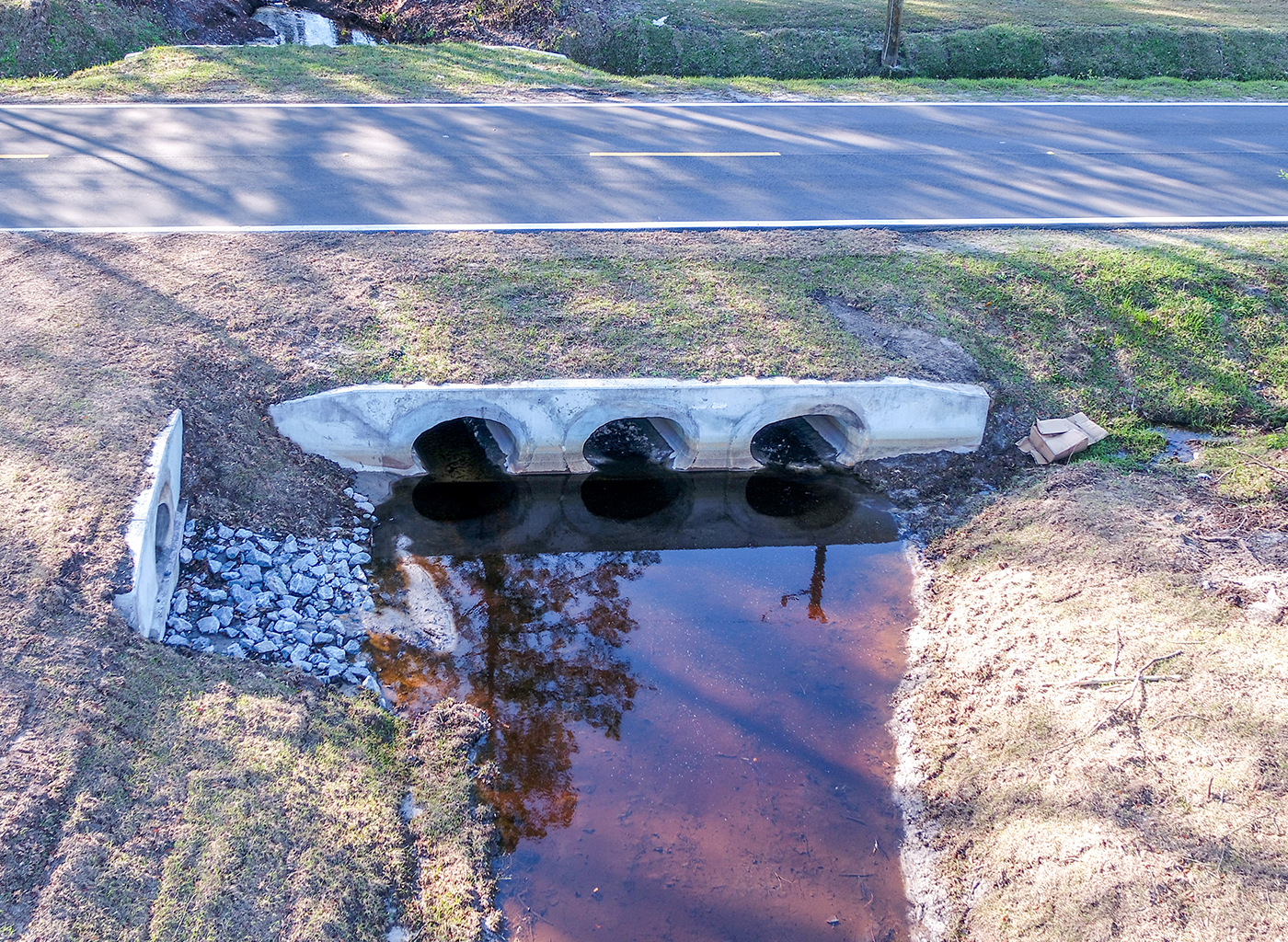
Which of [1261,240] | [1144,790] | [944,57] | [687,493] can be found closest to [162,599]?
[687,493]

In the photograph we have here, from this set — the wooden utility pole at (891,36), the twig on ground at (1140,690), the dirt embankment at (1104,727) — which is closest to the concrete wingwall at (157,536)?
the dirt embankment at (1104,727)

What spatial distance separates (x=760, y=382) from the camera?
10531 millimetres

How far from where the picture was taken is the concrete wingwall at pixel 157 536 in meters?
7.35

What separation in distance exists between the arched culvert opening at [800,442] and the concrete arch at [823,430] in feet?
0.05

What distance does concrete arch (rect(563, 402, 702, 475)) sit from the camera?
10.5 m

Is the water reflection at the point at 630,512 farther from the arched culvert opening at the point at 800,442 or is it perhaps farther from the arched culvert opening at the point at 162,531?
the arched culvert opening at the point at 162,531

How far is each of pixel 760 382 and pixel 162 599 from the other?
657 centimetres

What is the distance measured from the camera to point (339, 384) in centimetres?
1032

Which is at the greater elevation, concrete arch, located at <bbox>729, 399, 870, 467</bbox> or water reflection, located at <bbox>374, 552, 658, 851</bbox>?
concrete arch, located at <bbox>729, 399, 870, 467</bbox>

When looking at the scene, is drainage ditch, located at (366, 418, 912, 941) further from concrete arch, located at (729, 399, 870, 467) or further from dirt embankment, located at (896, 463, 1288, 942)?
dirt embankment, located at (896, 463, 1288, 942)

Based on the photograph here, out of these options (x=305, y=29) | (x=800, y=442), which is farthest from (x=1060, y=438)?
(x=305, y=29)

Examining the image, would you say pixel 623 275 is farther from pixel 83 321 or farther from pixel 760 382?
pixel 83 321

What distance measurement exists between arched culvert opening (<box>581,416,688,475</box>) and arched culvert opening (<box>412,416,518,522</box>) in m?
1.09

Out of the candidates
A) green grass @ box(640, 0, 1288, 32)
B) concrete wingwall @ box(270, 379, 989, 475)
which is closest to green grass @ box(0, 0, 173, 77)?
green grass @ box(640, 0, 1288, 32)
